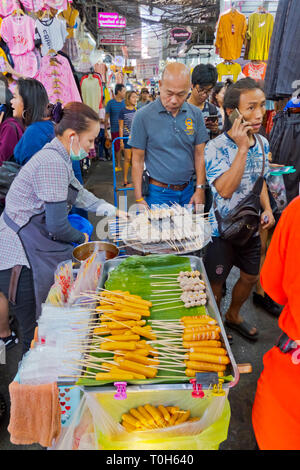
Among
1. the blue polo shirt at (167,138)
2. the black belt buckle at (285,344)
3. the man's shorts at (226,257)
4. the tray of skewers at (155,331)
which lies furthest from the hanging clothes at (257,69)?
the black belt buckle at (285,344)

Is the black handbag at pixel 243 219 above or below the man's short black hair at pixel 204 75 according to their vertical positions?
below

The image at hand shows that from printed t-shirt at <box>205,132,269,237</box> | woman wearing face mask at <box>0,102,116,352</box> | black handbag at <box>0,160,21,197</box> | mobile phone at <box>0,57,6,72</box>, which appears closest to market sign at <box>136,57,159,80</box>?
mobile phone at <box>0,57,6,72</box>

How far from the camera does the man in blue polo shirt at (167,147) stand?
11.1 feet

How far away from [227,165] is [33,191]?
158cm

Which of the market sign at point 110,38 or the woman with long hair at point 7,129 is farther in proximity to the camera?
the market sign at point 110,38

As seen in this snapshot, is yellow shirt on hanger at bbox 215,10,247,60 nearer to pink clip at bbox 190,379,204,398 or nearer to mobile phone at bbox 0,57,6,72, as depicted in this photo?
mobile phone at bbox 0,57,6,72

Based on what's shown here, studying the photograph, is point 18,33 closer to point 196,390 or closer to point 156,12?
point 196,390

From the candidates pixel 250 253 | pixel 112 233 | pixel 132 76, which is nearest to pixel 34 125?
pixel 112 233

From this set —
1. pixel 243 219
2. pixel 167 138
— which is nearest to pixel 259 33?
pixel 167 138

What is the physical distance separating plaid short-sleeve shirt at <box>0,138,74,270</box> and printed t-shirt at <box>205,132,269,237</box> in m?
1.21

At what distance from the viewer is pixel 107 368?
1515 millimetres

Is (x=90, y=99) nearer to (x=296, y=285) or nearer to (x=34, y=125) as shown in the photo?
(x=34, y=125)

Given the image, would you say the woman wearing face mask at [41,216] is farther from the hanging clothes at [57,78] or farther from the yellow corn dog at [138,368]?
the hanging clothes at [57,78]

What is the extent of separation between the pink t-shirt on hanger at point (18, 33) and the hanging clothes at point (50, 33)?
0.20 m
